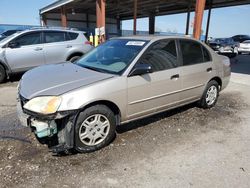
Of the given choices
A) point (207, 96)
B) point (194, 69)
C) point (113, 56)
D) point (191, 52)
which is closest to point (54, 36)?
point (113, 56)

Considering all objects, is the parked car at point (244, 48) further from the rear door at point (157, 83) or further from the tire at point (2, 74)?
the tire at point (2, 74)

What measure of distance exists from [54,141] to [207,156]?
7.09 feet

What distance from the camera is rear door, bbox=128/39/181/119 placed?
3.68 m

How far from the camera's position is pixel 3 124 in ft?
14.4

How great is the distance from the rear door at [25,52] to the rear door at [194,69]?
5301 millimetres

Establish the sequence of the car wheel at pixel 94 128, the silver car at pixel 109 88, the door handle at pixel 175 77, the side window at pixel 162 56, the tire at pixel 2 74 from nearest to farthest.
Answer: the silver car at pixel 109 88
the car wheel at pixel 94 128
the side window at pixel 162 56
the door handle at pixel 175 77
the tire at pixel 2 74

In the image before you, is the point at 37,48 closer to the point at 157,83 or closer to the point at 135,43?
the point at 135,43

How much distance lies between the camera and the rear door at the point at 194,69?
4.44 metres

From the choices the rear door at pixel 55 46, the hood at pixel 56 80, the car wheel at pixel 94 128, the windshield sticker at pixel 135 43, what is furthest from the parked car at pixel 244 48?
the car wheel at pixel 94 128

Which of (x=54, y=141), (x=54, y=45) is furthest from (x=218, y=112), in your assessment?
(x=54, y=45)

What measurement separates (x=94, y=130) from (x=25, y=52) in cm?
557

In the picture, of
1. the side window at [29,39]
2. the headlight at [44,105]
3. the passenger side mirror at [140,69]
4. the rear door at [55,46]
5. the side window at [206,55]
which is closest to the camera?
the headlight at [44,105]

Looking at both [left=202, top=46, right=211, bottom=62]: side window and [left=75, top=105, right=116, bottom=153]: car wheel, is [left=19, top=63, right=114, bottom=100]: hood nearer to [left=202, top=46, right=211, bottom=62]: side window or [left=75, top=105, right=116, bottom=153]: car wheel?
[left=75, top=105, right=116, bottom=153]: car wheel

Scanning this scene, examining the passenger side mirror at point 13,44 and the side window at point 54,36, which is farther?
the side window at point 54,36
